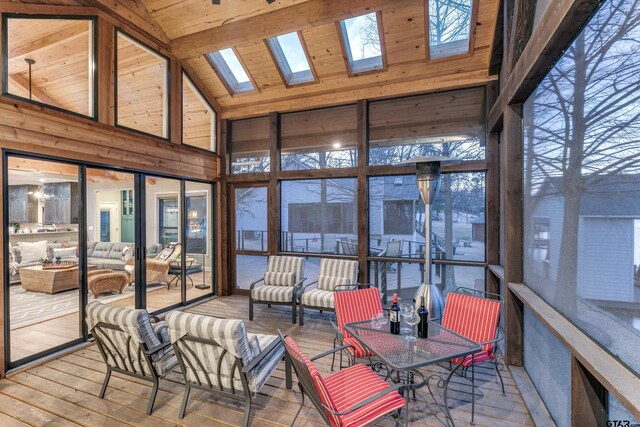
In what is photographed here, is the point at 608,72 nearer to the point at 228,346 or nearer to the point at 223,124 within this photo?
the point at 228,346

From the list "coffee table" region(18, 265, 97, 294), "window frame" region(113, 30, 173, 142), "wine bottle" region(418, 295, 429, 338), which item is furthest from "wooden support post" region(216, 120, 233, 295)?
"wine bottle" region(418, 295, 429, 338)

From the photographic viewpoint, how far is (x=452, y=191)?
461 cm

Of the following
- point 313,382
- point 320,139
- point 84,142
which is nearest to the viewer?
point 313,382

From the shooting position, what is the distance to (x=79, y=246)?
3873 millimetres

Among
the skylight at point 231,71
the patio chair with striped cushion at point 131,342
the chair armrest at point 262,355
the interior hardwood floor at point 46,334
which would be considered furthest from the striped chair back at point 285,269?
the skylight at point 231,71

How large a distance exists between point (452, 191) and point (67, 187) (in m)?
5.41

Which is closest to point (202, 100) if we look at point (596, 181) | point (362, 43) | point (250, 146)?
point (250, 146)

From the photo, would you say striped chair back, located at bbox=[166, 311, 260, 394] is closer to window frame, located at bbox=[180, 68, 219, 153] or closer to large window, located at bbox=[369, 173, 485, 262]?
large window, located at bbox=[369, 173, 485, 262]

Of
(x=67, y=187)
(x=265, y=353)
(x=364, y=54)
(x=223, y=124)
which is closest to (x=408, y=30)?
(x=364, y=54)

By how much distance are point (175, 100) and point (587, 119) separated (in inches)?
219

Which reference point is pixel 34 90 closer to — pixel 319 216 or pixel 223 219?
pixel 223 219

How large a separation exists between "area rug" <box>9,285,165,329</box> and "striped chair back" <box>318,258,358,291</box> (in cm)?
338

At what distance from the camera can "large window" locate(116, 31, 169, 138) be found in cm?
433

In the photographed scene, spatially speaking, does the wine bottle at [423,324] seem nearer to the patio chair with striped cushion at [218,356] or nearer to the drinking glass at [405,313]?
the drinking glass at [405,313]
